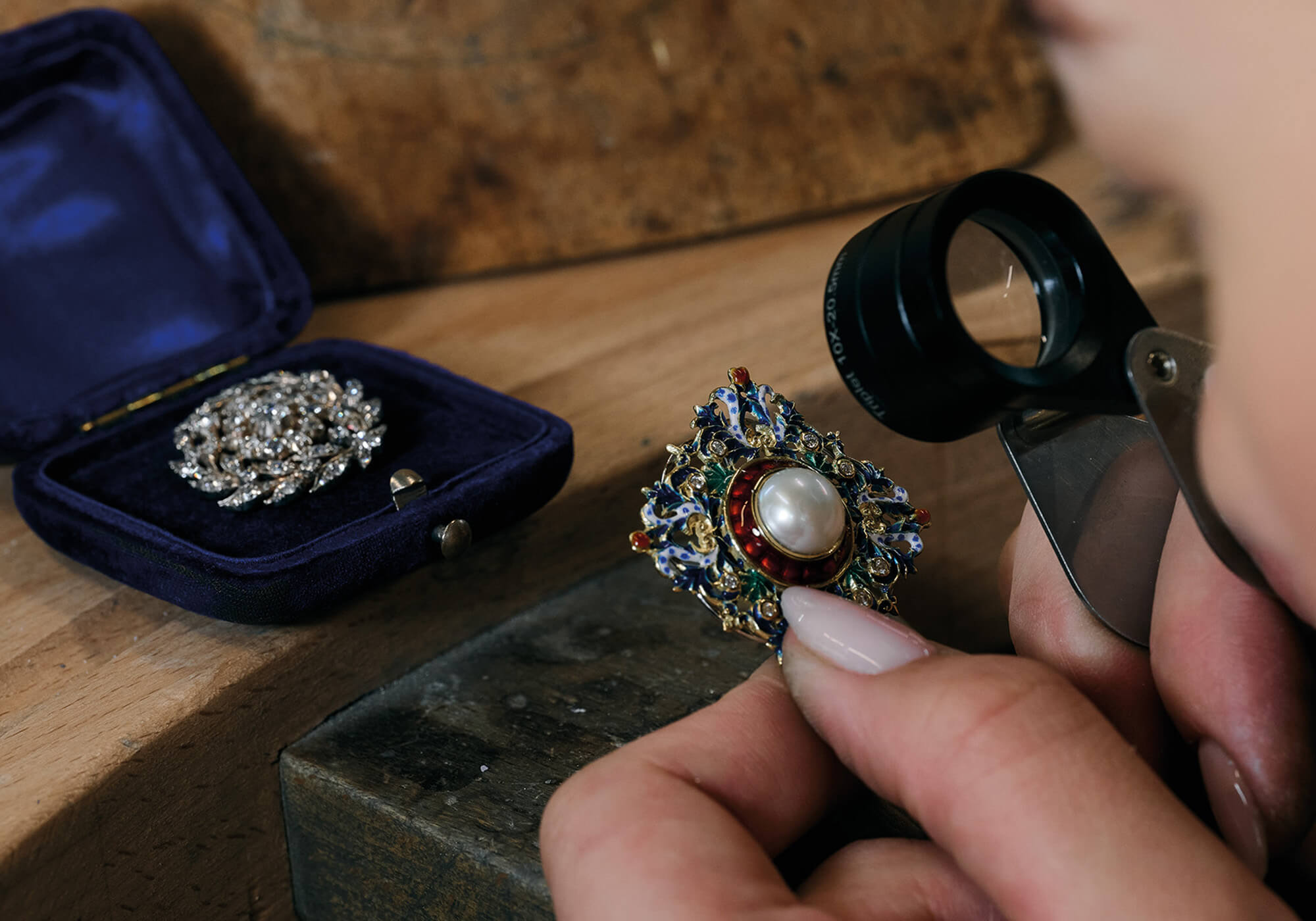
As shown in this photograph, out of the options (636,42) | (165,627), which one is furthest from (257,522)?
Answer: (636,42)

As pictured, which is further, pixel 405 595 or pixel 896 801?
pixel 405 595

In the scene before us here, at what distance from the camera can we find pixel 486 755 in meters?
0.60

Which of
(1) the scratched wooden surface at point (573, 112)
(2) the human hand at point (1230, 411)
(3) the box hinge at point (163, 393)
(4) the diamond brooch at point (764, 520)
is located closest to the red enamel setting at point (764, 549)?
(4) the diamond brooch at point (764, 520)

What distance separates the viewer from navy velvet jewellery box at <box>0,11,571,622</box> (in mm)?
664

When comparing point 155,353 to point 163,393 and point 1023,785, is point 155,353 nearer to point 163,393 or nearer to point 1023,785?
point 163,393

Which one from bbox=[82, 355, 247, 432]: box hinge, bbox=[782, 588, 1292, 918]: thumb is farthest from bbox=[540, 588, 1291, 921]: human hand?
bbox=[82, 355, 247, 432]: box hinge

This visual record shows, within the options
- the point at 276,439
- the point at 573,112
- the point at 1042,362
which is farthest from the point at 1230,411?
the point at 573,112

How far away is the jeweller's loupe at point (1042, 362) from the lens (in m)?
0.43

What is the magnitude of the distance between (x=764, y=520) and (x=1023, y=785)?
174 mm

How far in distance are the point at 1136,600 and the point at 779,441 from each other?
0.19 m

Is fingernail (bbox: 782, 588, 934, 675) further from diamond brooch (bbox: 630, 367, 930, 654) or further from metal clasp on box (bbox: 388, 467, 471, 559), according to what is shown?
metal clasp on box (bbox: 388, 467, 471, 559)

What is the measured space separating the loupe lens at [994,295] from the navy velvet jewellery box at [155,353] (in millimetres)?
324

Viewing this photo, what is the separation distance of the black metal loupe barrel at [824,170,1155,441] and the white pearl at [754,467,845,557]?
0.05 m

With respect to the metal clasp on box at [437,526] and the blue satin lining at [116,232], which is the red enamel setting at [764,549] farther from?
the blue satin lining at [116,232]
